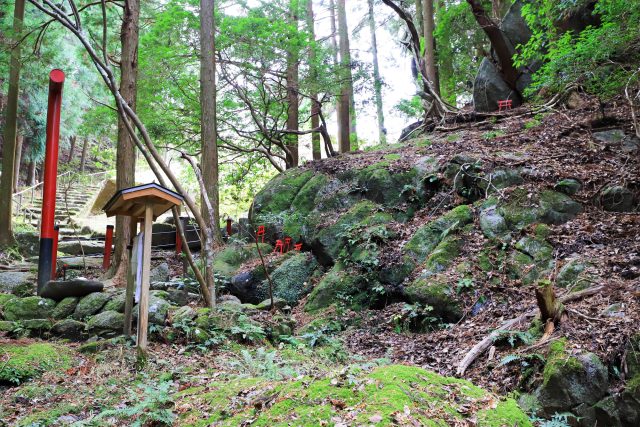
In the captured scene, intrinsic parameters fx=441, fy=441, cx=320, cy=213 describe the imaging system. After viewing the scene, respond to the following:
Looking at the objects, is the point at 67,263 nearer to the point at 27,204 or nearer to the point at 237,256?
the point at 237,256

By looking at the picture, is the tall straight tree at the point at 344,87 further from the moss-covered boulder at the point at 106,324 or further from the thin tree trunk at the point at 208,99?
the moss-covered boulder at the point at 106,324

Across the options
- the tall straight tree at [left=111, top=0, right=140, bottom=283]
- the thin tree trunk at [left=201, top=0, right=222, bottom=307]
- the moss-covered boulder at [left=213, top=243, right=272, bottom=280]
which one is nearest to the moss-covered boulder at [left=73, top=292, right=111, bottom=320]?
the tall straight tree at [left=111, top=0, right=140, bottom=283]

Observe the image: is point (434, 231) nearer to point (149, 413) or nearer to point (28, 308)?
point (149, 413)

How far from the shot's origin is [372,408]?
9.14 feet

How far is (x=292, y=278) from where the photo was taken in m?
10.1

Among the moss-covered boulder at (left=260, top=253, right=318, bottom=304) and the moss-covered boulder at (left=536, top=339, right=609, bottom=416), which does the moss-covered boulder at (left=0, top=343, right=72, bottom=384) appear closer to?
the moss-covered boulder at (left=260, top=253, right=318, bottom=304)

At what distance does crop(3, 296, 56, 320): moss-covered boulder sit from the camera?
7.08m

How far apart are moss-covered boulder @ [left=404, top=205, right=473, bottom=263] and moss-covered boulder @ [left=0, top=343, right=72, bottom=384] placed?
19.7 feet

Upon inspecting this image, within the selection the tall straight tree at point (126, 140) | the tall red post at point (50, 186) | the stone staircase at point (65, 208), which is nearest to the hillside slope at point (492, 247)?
the tall straight tree at point (126, 140)

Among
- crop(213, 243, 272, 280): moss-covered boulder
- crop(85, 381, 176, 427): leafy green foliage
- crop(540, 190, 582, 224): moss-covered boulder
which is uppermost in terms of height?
crop(540, 190, 582, 224): moss-covered boulder

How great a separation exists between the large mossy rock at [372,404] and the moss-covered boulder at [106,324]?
12.5 ft

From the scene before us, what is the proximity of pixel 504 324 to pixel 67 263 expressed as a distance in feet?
34.2

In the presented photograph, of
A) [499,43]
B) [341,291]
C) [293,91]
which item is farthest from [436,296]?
[293,91]

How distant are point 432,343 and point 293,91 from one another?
34.0 feet
